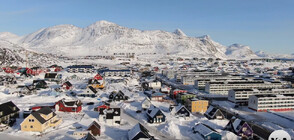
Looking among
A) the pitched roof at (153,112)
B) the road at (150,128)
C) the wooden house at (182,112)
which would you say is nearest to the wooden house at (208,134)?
the road at (150,128)

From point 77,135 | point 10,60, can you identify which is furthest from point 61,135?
point 10,60

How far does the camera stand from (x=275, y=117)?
27.3 metres

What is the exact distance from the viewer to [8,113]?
21.7 m

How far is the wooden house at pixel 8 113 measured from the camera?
21.0 m

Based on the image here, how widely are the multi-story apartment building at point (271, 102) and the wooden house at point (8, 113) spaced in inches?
1144

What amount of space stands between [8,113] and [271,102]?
104 ft

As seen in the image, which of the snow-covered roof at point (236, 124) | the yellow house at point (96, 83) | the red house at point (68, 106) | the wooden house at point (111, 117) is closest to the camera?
the snow-covered roof at point (236, 124)

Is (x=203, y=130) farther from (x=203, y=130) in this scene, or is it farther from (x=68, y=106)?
(x=68, y=106)

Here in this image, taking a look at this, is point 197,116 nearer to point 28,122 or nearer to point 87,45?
point 28,122

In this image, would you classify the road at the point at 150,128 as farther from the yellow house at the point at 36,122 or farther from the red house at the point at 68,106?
the yellow house at the point at 36,122

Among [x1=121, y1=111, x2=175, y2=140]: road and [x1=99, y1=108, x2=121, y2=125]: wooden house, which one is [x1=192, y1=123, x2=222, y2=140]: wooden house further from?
[x1=99, y1=108, x2=121, y2=125]: wooden house

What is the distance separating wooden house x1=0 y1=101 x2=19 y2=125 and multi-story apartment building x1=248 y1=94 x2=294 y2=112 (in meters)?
29.1

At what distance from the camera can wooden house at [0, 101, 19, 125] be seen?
2100 cm

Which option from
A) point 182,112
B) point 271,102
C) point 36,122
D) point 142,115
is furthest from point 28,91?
point 271,102
